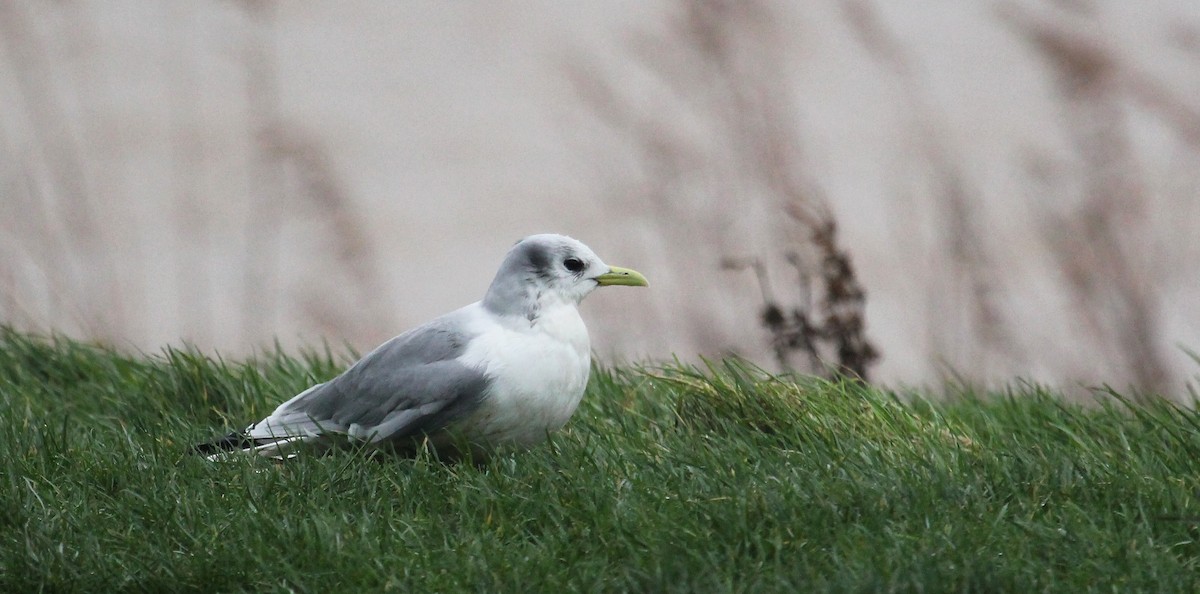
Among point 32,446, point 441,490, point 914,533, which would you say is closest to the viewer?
point 914,533

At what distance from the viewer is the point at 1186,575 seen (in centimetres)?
346

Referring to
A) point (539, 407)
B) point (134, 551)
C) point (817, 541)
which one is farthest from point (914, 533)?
point (134, 551)

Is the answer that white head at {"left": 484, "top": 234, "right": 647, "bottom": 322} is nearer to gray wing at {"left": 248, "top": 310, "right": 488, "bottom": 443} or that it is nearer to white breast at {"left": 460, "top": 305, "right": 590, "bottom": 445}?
Result: white breast at {"left": 460, "top": 305, "right": 590, "bottom": 445}

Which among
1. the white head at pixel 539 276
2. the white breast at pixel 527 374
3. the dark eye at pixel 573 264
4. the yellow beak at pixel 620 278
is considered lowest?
the white breast at pixel 527 374

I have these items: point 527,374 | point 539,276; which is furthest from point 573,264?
point 527,374

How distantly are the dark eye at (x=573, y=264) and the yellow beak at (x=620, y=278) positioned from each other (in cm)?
8

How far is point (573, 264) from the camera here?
4.45 m

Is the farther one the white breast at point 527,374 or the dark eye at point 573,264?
the dark eye at point 573,264

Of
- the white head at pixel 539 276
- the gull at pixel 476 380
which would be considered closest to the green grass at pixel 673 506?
the gull at pixel 476 380

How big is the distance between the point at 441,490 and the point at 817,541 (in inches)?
42.0

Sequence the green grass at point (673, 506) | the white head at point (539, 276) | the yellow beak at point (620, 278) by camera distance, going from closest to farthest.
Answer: the green grass at point (673, 506) < the white head at point (539, 276) < the yellow beak at point (620, 278)

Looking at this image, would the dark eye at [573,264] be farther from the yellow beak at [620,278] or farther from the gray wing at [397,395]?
the gray wing at [397,395]

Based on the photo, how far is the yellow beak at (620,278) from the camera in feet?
14.8

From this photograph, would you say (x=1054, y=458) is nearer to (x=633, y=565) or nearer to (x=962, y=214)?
(x=633, y=565)
